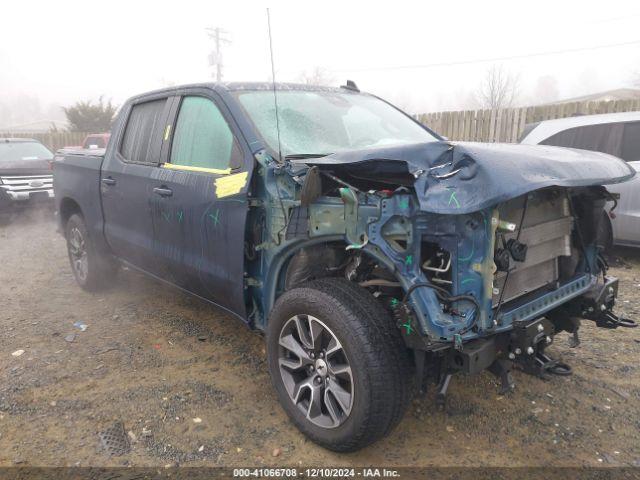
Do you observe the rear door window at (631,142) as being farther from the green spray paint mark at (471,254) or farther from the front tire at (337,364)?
the front tire at (337,364)

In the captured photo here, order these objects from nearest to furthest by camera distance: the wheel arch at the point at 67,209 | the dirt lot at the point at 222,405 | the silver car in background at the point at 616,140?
the dirt lot at the point at 222,405 → the wheel arch at the point at 67,209 → the silver car in background at the point at 616,140

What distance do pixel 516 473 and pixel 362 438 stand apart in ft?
2.50

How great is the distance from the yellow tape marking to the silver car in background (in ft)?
13.7

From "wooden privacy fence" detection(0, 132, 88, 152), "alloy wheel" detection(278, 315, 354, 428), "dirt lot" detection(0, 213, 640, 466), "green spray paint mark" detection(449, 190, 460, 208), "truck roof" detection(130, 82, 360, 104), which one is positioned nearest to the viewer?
"green spray paint mark" detection(449, 190, 460, 208)

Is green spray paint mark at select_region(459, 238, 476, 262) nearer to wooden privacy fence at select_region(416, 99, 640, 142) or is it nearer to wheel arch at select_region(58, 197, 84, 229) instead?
wheel arch at select_region(58, 197, 84, 229)

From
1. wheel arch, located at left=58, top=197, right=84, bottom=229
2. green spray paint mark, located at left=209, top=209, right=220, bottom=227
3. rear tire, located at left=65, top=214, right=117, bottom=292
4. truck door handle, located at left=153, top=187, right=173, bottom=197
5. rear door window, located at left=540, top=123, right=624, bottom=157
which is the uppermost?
rear door window, located at left=540, top=123, right=624, bottom=157

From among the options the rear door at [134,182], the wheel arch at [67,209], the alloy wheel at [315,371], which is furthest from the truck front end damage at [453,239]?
the wheel arch at [67,209]

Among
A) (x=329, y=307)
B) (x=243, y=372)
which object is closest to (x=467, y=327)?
(x=329, y=307)

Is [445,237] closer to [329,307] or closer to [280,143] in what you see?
[329,307]

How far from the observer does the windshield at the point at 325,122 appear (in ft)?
10.5

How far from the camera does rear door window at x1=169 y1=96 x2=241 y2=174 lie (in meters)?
3.21

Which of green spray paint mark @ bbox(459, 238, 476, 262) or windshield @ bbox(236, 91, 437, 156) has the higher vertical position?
windshield @ bbox(236, 91, 437, 156)

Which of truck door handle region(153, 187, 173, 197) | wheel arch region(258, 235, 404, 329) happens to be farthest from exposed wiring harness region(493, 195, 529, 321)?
truck door handle region(153, 187, 173, 197)

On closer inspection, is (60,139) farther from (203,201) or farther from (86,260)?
(203,201)
